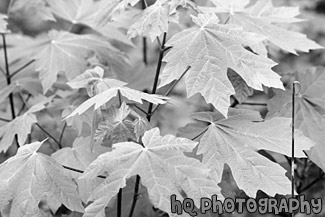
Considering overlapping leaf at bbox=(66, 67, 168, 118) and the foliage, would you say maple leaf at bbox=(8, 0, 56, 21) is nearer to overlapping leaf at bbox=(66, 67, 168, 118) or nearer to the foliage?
the foliage

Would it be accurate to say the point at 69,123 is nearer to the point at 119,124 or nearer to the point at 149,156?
the point at 119,124

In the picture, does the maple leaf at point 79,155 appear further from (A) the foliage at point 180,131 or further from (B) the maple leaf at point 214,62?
(B) the maple leaf at point 214,62

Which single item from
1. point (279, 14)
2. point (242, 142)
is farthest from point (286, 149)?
point (279, 14)

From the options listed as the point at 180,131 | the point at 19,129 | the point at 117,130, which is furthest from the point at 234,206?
the point at 19,129

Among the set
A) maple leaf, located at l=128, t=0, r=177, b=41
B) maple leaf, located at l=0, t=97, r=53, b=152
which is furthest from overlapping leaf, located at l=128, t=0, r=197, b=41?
maple leaf, located at l=0, t=97, r=53, b=152

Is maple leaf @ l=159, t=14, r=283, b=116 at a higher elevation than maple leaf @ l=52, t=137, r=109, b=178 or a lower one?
higher

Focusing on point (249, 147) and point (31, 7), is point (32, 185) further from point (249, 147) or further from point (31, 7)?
point (31, 7)
